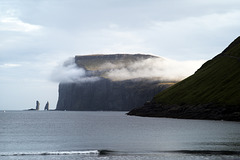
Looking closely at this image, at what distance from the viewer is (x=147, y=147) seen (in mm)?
73250

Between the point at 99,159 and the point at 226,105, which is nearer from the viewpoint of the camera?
the point at 99,159

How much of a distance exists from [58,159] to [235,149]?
3587 centimetres

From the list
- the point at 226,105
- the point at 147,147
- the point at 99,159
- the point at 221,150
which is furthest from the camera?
the point at 226,105

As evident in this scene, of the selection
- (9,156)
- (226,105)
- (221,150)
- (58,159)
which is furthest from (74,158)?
(226,105)

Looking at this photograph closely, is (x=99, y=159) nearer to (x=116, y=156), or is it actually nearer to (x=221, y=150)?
(x=116, y=156)

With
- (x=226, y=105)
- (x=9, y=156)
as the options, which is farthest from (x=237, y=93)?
(x=9, y=156)

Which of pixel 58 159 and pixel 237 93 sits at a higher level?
pixel 237 93

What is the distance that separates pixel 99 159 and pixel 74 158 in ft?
15.7

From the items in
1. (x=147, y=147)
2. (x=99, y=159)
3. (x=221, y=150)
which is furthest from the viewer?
(x=147, y=147)

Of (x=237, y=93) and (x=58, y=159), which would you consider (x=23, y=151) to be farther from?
(x=237, y=93)

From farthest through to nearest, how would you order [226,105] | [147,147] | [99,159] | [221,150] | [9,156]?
[226,105], [147,147], [221,150], [9,156], [99,159]

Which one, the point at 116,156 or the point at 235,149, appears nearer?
the point at 116,156

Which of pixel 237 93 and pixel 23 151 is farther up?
pixel 237 93

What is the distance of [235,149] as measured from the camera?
223 feet
